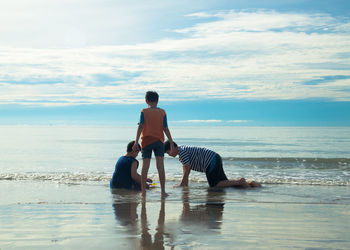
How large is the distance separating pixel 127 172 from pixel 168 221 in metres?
3.38

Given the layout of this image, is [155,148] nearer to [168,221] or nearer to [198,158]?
[198,158]

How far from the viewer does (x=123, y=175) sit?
8.52 metres

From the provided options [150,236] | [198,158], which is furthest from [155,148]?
[150,236]

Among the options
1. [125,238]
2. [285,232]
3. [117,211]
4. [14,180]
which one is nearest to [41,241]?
[125,238]

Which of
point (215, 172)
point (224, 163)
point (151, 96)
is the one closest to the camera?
point (151, 96)

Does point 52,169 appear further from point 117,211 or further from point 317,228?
point 317,228

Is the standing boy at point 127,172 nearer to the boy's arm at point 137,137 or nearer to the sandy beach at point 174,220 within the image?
Answer: the sandy beach at point 174,220

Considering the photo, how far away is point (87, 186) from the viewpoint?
987cm

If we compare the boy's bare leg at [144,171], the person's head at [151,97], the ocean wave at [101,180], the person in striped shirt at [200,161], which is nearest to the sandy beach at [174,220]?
the boy's bare leg at [144,171]

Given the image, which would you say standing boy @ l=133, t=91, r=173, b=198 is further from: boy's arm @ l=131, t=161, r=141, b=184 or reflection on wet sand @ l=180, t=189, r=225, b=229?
reflection on wet sand @ l=180, t=189, r=225, b=229

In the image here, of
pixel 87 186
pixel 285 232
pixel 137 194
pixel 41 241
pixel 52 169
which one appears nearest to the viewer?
pixel 41 241

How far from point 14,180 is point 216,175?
654cm

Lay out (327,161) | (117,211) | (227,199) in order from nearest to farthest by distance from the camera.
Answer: (117,211)
(227,199)
(327,161)

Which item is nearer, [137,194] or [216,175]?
[137,194]
